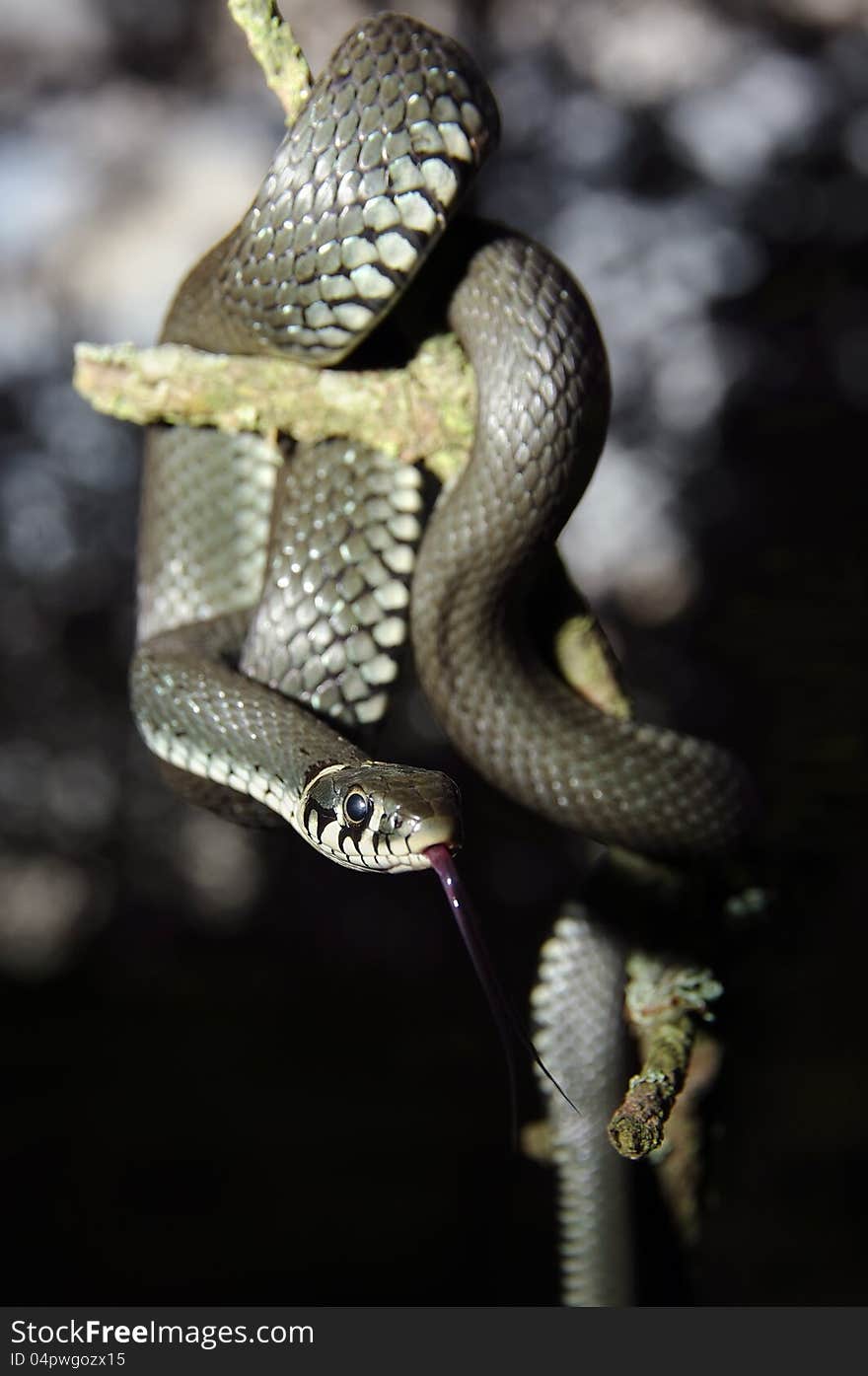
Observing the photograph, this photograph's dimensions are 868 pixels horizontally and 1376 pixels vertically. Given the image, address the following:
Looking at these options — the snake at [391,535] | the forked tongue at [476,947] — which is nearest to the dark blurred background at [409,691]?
the snake at [391,535]

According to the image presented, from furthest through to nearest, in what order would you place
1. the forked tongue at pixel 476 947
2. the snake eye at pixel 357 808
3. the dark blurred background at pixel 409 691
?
the dark blurred background at pixel 409 691 < the snake eye at pixel 357 808 < the forked tongue at pixel 476 947

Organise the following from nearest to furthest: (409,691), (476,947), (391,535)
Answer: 1. (476,947)
2. (391,535)
3. (409,691)

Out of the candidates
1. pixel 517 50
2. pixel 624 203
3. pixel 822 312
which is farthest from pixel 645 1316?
pixel 517 50

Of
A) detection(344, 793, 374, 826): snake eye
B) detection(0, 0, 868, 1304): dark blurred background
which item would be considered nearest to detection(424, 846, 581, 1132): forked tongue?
detection(344, 793, 374, 826): snake eye

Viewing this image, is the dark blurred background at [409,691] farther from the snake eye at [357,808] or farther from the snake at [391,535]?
the snake eye at [357,808]

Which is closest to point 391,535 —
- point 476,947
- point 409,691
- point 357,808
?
point 357,808

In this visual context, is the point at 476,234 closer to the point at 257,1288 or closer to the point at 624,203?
the point at 624,203

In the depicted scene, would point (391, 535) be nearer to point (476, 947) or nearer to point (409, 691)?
point (476, 947)

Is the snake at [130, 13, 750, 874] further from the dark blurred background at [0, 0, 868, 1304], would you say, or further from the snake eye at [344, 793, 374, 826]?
the dark blurred background at [0, 0, 868, 1304]
